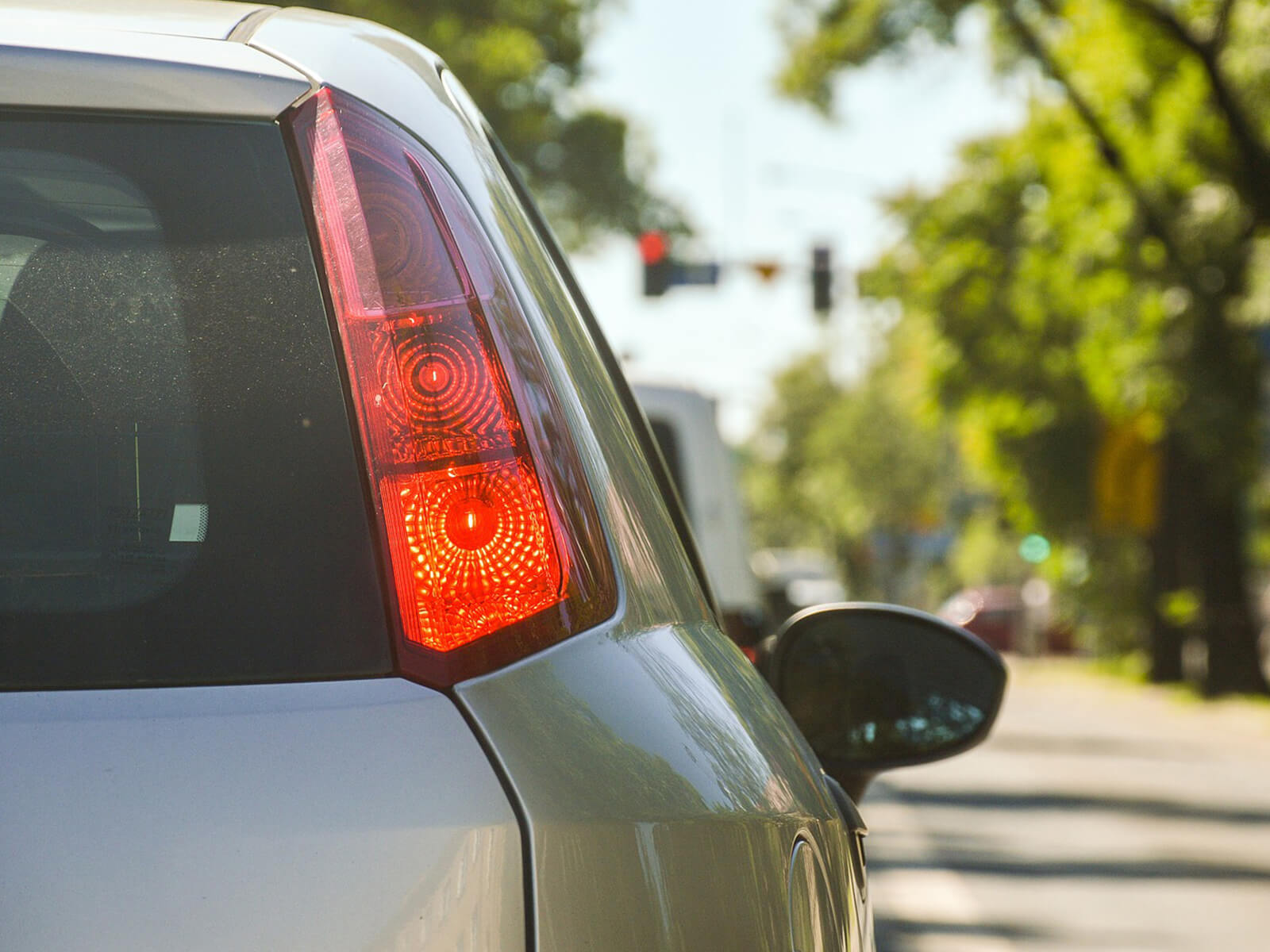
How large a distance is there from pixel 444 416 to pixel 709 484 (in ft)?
24.1

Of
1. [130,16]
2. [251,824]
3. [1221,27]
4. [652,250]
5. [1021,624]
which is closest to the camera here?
[251,824]

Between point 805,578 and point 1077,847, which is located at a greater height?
point 1077,847

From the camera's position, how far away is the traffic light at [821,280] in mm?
26797

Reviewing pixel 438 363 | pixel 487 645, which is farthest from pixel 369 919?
pixel 438 363

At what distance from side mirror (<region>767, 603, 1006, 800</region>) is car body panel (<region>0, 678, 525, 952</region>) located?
3.48 ft

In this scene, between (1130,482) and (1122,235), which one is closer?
(1122,235)

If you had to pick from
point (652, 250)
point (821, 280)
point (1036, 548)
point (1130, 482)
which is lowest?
point (1036, 548)

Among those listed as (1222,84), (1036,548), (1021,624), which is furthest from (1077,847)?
(1021,624)

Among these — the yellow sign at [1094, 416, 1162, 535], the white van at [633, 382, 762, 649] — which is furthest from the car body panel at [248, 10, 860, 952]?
the yellow sign at [1094, 416, 1162, 535]

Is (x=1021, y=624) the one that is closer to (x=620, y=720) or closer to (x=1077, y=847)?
(x=1077, y=847)

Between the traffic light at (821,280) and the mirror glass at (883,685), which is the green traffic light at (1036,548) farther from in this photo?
the mirror glass at (883,685)

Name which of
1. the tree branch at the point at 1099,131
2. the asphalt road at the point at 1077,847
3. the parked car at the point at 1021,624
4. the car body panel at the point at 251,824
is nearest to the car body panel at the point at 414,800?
the car body panel at the point at 251,824

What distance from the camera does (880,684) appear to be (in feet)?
7.51

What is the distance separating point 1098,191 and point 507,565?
22.5m
